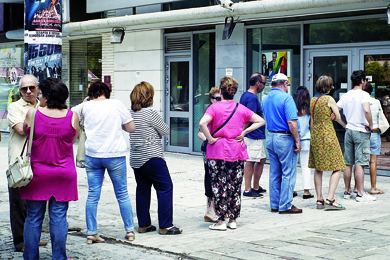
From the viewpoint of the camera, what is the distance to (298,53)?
13.5 metres

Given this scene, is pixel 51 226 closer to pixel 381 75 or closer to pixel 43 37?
pixel 43 37

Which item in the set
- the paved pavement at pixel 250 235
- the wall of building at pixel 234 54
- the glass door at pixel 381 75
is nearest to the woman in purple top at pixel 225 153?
the paved pavement at pixel 250 235

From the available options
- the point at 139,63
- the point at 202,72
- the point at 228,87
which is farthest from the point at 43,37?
the point at 139,63

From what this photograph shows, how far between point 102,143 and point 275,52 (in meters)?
7.67

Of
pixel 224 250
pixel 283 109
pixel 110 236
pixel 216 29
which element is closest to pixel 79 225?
pixel 110 236

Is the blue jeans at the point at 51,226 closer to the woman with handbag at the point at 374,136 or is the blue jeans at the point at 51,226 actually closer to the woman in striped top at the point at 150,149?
the woman in striped top at the point at 150,149

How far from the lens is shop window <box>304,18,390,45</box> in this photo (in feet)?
39.9

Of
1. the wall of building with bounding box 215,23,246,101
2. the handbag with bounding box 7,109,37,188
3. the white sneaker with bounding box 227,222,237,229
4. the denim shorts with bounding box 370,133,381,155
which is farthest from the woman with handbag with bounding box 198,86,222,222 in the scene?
the wall of building with bounding box 215,23,246,101

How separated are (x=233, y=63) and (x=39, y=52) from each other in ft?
22.9

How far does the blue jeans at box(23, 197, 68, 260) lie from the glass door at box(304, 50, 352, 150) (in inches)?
310

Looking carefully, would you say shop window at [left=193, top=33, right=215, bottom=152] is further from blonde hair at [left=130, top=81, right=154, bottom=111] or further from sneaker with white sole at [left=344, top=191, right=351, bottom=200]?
blonde hair at [left=130, top=81, right=154, bottom=111]

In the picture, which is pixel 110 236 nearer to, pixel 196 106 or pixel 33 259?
pixel 33 259

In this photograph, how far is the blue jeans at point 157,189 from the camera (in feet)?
24.2

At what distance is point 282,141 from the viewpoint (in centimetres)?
864
